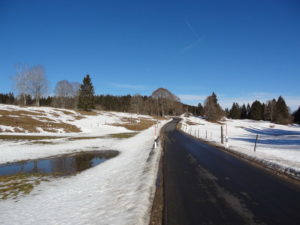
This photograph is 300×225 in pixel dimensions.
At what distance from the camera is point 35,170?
11461 millimetres

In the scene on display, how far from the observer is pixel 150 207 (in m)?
5.75

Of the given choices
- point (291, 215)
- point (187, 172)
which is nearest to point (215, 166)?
point (187, 172)

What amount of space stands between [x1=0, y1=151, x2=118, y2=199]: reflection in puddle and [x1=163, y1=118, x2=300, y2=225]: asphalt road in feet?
19.3

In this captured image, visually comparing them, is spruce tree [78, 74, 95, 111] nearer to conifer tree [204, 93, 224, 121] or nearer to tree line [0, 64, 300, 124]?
tree line [0, 64, 300, 124]

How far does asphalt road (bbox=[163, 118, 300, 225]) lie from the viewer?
16.2 ft

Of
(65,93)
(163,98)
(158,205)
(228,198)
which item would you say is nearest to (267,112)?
(163,98)

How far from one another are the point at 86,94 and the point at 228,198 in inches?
2839

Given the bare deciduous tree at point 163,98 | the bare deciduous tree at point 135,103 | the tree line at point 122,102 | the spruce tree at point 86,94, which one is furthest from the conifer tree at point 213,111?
the spruce tree at point 86,94

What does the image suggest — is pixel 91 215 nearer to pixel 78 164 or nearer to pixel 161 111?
pixel 78 164

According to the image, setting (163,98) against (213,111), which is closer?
(213,111)

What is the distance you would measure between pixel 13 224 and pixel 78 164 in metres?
7.72

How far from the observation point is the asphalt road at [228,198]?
4.94 m

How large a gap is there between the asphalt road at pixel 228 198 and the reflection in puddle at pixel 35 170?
5.89 metres

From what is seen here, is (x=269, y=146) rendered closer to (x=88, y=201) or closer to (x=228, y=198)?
(x=228, y=198)
